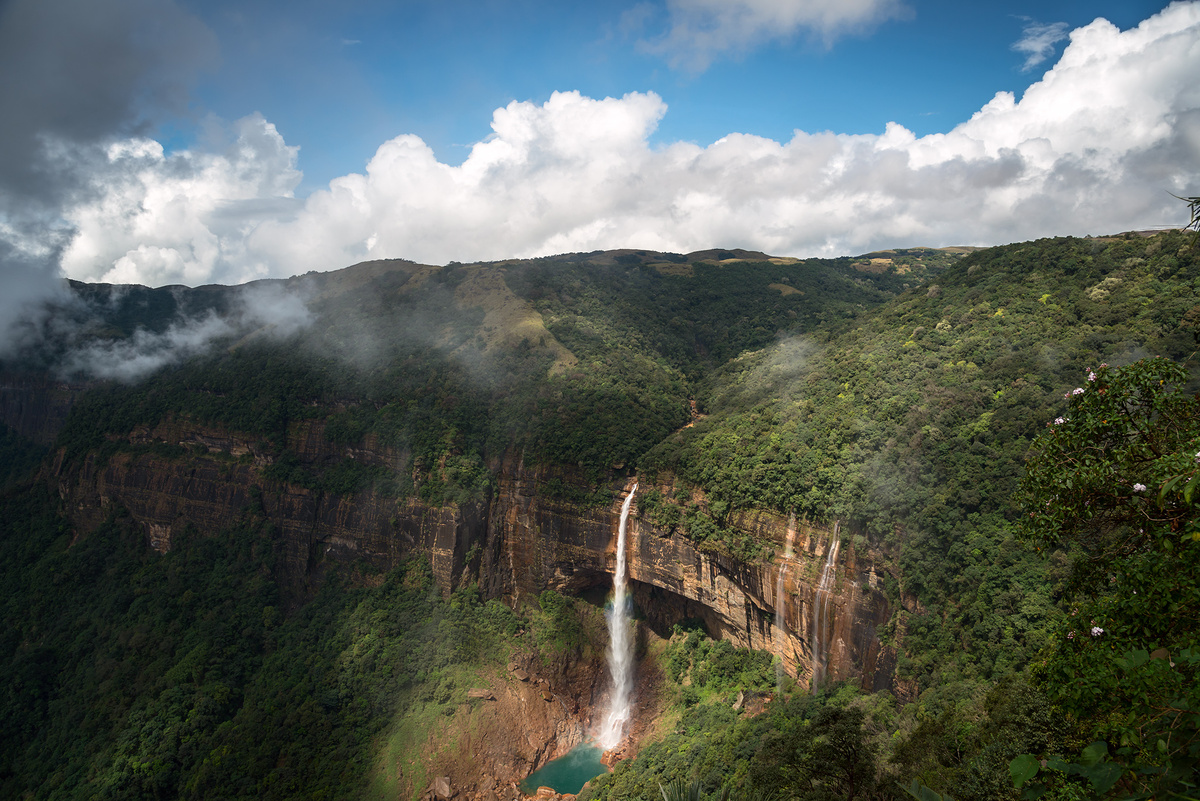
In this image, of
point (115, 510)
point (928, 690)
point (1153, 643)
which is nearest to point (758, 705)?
point (928, 690)

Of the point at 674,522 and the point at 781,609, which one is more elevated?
the point at 674,522

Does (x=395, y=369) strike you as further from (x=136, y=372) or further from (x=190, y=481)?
(x=136, y=372)

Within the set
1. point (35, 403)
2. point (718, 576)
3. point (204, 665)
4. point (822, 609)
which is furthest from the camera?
point (35, 403)

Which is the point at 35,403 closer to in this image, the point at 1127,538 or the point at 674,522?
the point at 674,522

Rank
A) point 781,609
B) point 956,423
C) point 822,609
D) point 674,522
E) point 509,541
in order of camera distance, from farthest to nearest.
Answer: point 509,541 → point 674,522 → point 781,609 → point 822,609 → point 956,423

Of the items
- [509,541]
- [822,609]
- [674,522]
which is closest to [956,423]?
[822,609]

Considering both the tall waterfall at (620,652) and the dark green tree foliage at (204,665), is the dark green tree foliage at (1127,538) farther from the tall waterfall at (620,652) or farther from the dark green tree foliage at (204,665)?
the dark green tree foliage at (204,665)

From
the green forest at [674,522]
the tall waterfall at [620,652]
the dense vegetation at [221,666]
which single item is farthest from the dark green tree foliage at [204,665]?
the tall waterfall at [620,652]
